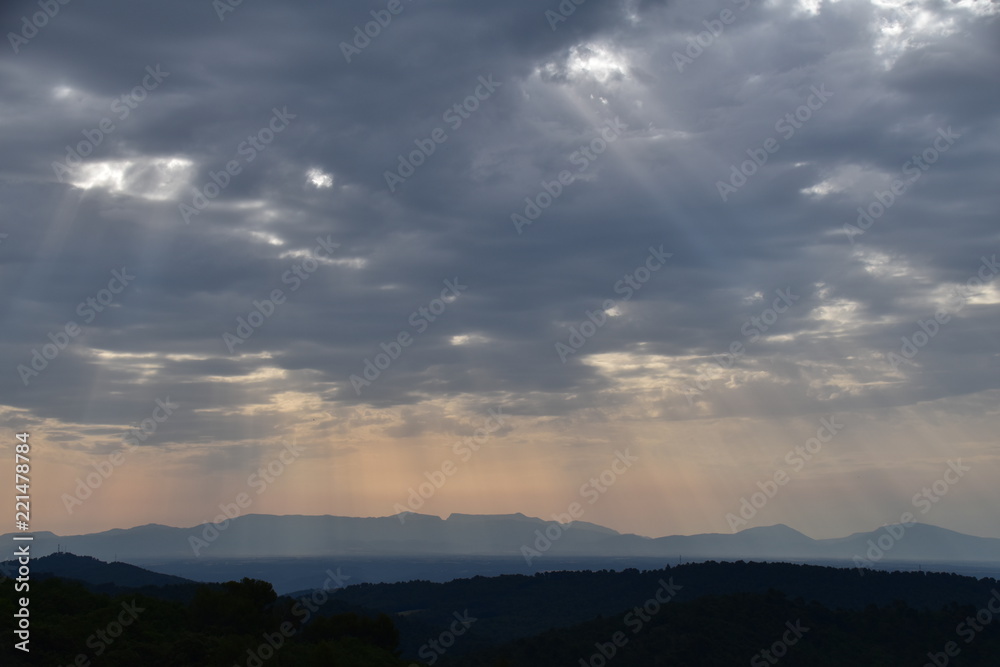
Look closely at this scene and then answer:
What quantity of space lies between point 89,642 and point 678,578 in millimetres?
160731

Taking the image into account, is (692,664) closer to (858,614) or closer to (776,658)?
(776,658)

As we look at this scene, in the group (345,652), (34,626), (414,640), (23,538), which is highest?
(23,538)

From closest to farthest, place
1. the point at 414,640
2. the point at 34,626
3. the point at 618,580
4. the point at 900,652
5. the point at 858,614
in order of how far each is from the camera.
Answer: the point at 34,626 < the point at 900,652 < the point at 858,614 < the point at 414,640 < the point at 618,580

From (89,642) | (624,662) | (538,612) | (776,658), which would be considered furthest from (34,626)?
(538,612)

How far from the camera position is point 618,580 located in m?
197
